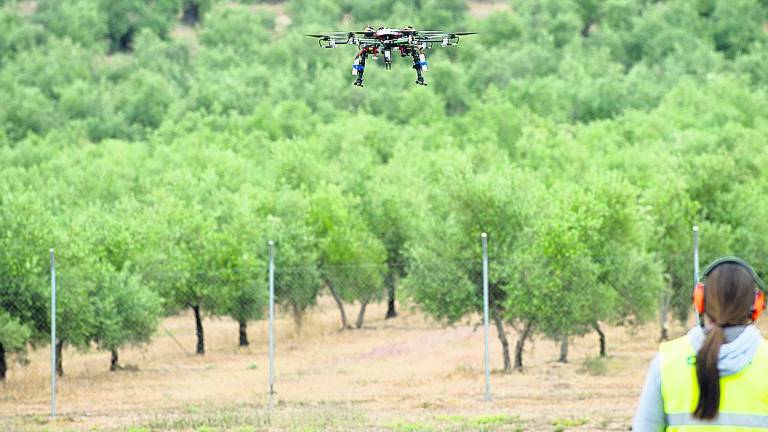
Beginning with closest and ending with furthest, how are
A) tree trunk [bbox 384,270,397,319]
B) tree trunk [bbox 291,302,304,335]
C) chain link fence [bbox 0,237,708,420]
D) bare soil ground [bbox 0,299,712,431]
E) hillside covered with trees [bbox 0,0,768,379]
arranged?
bare soil ground [bbox 0,299,712,431] < chain link fence [bbox 0,237,708,420] < hillside covered with trees [bbox 0,0,768,379] < tree trunk [bbox 291,302,304,335] < tree trunk [bbox 384,270,397,319]

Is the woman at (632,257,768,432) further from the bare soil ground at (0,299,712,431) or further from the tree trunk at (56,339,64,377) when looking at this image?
the tree trunk at (56,339,64,377)

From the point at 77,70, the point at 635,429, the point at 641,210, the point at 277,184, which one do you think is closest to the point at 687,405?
the point at 635,429

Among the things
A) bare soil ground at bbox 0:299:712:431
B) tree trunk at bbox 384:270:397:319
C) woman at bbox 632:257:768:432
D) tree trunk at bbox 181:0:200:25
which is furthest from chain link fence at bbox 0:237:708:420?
tree trunk at bbox 181:0:200:25

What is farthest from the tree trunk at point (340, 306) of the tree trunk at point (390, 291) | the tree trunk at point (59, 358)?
the tree trunk at point (59, 358)

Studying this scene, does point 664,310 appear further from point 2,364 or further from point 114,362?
point 2,364

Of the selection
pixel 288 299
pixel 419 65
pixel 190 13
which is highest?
pixel 190 13

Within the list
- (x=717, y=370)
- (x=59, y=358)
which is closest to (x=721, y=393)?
(x=717, y=370)

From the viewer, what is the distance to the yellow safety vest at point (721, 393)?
16.4 feet

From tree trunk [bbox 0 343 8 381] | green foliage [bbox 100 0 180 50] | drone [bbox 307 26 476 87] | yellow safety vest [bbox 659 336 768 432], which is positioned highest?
green foliage [bbox 100 0 180 50]

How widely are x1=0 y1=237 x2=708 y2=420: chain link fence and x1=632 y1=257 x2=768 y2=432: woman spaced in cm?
1914

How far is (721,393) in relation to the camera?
500 centimetres

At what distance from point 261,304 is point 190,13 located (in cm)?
15418

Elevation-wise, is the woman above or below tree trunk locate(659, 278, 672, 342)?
above

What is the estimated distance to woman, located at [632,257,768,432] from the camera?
4.94 meters
